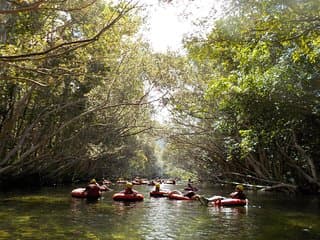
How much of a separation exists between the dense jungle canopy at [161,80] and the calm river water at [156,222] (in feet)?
12.6

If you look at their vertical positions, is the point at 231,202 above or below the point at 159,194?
below

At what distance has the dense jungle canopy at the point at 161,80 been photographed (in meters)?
9.95

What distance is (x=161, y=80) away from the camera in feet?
85.4

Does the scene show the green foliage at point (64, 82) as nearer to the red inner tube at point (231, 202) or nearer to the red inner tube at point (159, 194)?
the red inner tube at point (159, 194)

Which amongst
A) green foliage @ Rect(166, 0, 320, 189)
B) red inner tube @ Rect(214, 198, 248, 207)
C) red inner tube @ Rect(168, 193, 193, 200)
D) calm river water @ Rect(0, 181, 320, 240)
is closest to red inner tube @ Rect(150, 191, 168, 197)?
red inner tube @ Rect(168, 193, 193, 200)

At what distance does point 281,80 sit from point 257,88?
1084 millimetres

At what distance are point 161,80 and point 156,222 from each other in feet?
46.1

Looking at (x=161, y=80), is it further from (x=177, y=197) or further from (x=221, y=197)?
(x=221, y=197)

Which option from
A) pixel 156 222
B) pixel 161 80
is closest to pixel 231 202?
pixel 156 222

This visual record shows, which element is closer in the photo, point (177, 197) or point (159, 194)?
point (177, 197)

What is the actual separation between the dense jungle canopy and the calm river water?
151 inches

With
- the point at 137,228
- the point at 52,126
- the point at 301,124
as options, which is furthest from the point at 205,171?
the point at 137,228

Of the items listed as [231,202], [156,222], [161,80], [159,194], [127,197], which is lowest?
[156,222]

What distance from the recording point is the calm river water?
10484 mm
